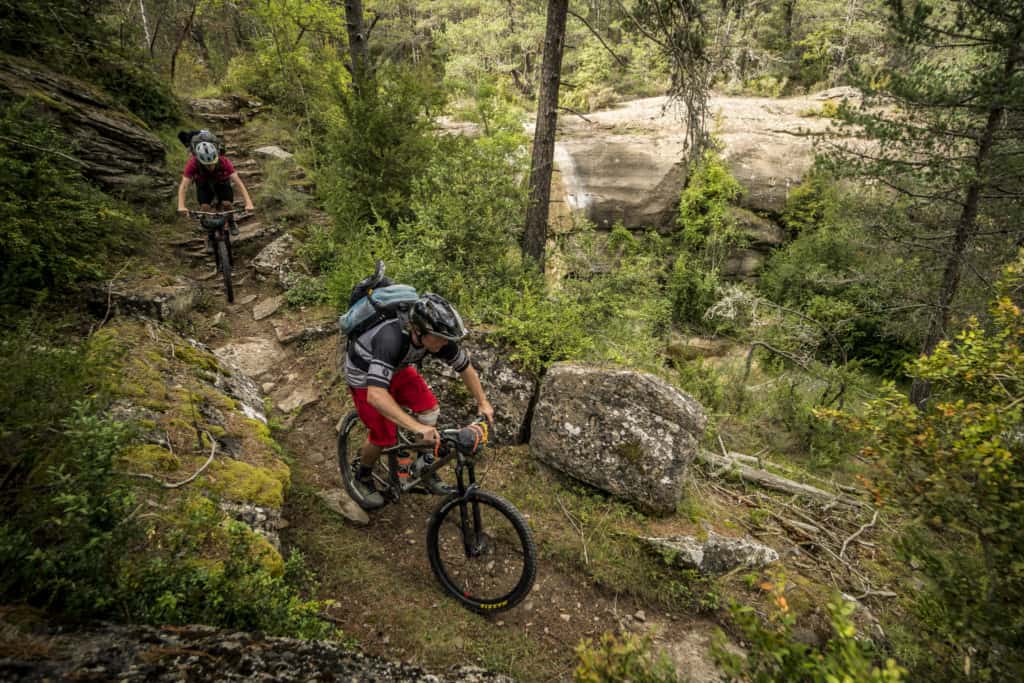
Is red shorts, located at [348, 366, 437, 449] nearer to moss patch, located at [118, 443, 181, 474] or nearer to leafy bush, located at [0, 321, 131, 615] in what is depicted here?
moss patch, located at [118, 443, 181, 474]

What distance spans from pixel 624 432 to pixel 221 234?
729cm

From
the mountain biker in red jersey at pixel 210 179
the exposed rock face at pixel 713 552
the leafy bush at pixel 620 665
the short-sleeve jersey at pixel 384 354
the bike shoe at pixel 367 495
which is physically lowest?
the exposed rock face at pixel 713 552

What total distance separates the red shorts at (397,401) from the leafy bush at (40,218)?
10.0 ft

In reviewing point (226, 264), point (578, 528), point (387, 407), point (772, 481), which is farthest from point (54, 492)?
point (772, 481)

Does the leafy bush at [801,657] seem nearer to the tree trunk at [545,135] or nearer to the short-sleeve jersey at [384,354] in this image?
the short-sleeve jersey at [384,354]

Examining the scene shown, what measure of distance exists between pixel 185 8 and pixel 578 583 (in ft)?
77.9

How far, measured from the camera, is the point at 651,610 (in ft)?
13.8

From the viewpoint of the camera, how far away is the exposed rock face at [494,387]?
18.0 ft

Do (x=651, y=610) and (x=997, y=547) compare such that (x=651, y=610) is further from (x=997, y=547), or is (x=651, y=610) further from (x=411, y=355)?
(x=411, y=355)

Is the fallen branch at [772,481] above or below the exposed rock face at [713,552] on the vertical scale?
below

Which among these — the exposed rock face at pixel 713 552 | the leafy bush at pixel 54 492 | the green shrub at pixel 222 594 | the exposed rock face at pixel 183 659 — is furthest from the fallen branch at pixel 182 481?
the exposed rock face at pixel 713 552

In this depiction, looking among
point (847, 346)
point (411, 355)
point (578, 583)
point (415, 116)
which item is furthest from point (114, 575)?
point (847, 346)

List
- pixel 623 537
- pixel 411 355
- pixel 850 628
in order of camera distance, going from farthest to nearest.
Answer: pixel 623 537, pixel 411 355, pixel 850 628

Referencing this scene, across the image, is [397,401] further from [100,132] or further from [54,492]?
[100,132]
